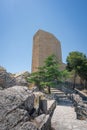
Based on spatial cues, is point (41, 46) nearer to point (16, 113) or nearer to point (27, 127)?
point (16, 113)

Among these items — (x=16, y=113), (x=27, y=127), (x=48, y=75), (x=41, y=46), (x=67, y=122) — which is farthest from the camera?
(x=41, y=46)

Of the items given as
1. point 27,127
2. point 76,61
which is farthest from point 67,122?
point 76,61

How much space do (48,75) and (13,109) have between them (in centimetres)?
1477

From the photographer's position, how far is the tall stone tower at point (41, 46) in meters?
29.2

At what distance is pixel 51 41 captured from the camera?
1229 inches

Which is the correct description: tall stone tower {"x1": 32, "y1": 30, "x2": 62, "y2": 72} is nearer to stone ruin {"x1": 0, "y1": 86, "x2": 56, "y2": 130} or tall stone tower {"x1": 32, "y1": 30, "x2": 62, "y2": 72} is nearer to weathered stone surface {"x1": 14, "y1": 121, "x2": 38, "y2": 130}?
stone ruin {"x1": 0, "y1": 86, "x2": 56, "y2": 130}

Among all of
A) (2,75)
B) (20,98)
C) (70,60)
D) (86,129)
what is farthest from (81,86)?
(20,98)

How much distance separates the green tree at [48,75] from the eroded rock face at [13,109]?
44.1 ft

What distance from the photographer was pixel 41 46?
2958 centimetres

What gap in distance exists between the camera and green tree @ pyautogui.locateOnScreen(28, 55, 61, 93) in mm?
18641

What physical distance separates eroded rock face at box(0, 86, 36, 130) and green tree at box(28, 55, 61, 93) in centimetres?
1343

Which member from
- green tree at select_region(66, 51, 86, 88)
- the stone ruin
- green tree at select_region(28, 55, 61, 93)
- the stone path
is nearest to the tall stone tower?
green tree at select_region(66, 51, 86, 88)

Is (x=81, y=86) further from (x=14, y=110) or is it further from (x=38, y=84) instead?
(x=14, y=110)

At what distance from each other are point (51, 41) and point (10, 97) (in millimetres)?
27781
